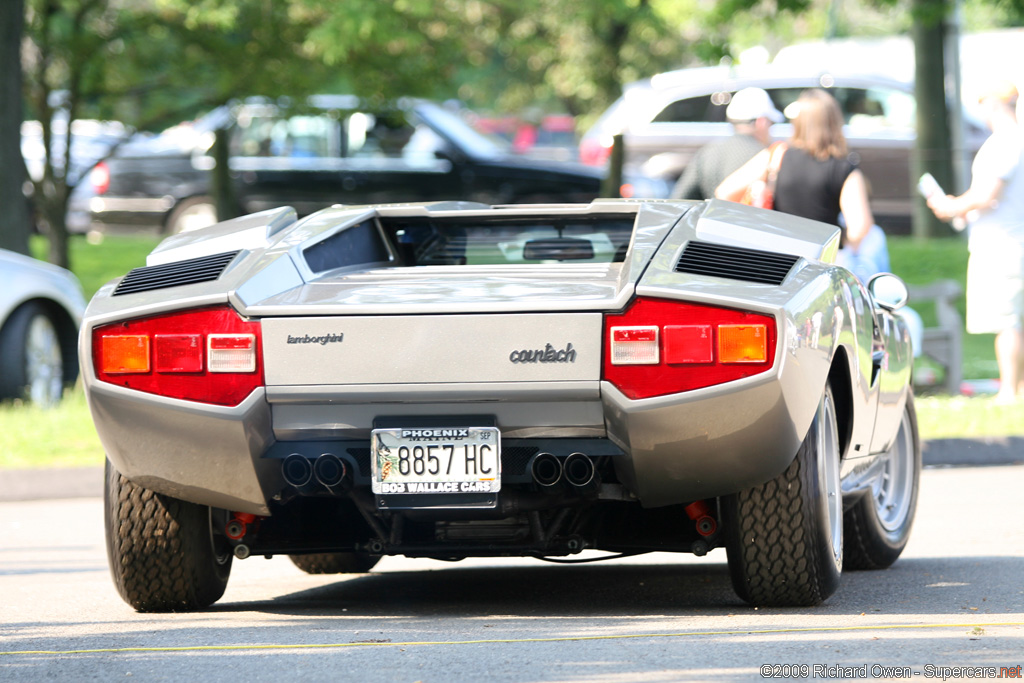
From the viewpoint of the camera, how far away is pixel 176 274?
187 inches

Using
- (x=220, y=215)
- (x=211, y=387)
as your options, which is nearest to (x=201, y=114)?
(x=220, y=215)

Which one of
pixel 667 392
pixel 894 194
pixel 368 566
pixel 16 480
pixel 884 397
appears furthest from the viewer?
pixel 894 194

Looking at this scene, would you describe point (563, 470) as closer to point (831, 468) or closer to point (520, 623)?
point (520, 623)

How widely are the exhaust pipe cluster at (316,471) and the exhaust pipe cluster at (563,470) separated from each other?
0.52m

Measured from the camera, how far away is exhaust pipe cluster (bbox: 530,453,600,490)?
14.6ft

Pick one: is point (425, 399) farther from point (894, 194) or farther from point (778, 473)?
point (894, 194)

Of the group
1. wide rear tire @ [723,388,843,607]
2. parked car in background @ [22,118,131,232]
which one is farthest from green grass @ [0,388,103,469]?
parked car in background @ [22,118,131,232]

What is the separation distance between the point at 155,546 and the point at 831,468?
6.51ft

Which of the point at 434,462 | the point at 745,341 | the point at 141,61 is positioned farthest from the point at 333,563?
the point at 141,61

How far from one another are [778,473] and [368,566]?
221cm

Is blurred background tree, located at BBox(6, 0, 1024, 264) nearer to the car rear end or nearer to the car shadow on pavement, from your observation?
the car shadow on pavement

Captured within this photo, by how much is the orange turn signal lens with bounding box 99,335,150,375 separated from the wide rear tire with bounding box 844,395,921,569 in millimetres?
2564

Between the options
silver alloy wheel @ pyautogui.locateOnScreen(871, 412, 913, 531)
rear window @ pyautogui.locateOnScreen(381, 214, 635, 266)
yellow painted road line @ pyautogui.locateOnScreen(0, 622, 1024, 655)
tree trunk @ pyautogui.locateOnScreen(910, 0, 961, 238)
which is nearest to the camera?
yellow painted road line @ pyautogui.locateOnScreen(0, 622, 1024, 655)

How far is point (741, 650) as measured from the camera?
405cm
